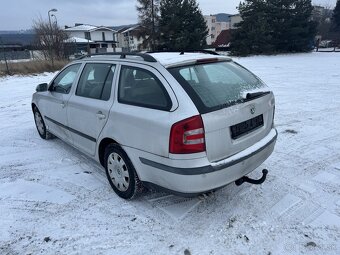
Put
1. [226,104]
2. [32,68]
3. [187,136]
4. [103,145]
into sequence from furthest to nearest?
[32,68] → [103,145] → [226,104] → [187,136]

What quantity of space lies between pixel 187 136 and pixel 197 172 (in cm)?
34

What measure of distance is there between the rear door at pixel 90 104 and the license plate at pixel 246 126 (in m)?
1.44

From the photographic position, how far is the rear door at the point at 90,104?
3480 mm

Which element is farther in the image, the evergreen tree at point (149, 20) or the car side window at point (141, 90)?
the evergreen tree at point (149, 20)

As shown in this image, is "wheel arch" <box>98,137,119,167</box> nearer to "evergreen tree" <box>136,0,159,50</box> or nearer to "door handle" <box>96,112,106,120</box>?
"door handle" <box>96,112,106,120</box>

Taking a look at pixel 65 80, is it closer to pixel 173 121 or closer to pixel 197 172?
pixel 173 121

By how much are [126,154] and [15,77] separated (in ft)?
52.3

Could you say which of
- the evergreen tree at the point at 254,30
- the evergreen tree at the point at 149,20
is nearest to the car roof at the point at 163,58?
the evergreen tree at the point at 254,30

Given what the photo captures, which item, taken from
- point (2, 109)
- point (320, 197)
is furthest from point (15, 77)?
point (320, 197)

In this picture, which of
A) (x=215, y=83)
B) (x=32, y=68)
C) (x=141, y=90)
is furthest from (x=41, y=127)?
(x=32, y=68)

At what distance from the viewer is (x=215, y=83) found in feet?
10.4

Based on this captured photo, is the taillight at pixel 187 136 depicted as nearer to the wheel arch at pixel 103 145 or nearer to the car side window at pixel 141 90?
the car side window at pixel 141 90

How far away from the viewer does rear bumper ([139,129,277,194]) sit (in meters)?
2.66

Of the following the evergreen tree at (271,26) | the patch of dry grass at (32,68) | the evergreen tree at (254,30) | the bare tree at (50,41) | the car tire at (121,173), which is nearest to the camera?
the car tire at (121,173)
